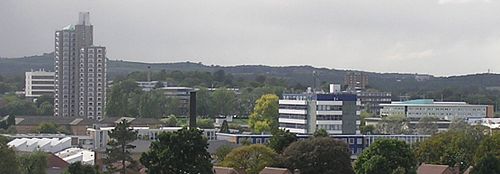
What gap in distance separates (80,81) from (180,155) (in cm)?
8819

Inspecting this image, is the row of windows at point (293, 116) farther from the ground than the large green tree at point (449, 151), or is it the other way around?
the row of windows at point (293, 116)

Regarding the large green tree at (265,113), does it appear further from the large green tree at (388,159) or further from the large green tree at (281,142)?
the large green tree at (388,159)

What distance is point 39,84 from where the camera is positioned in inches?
5871

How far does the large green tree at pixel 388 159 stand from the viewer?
44938mm

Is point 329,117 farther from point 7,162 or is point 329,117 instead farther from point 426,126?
point 7,162

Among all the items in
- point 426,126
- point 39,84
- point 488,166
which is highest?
point 39,84

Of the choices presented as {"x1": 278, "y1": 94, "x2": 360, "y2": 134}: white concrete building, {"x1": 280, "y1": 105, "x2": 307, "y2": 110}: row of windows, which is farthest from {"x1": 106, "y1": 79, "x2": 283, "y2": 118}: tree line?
{"x1": 278, "y1": 94, "x2": 360, "y2": 134}: white concrete building

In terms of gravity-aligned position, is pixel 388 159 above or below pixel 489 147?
below

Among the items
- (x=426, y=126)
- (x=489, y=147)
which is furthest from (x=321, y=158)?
(x=426, y=126)

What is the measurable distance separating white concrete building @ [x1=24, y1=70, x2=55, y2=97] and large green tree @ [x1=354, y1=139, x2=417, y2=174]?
105 meters

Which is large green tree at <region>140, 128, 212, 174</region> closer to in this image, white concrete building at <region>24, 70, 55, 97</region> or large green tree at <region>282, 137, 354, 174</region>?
large green tree at <region>282, 137, 354, 174</region>

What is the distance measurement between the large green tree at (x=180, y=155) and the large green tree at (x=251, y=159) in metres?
10.5

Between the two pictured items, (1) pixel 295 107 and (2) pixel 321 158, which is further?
(1) pixel 295 107

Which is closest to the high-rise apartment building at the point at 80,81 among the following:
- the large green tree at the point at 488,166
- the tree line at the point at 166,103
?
the tree line at the point at 166,103
